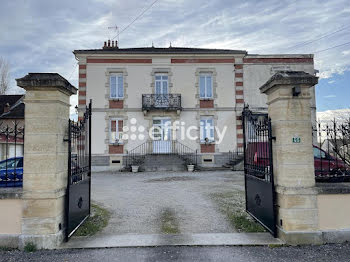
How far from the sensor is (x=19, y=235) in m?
4.11

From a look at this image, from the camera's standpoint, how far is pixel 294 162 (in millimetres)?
4277

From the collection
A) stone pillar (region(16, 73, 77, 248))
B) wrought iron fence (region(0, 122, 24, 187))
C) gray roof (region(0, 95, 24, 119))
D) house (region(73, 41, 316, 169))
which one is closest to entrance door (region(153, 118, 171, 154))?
house (region(73, 41, 316, 169))

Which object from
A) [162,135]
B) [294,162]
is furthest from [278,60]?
[294,162]

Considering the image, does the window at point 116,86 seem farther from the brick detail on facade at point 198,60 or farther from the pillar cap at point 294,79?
the pillar cap at point 294,79

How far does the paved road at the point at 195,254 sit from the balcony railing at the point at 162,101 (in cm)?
1318

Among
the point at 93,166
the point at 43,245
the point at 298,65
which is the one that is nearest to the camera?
the point at 43,245

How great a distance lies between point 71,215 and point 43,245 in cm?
63

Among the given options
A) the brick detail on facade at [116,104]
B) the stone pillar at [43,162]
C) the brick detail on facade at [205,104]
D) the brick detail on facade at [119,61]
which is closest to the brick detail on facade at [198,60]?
the brick detail on facade at [119,61]

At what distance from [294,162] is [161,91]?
13.6 metres

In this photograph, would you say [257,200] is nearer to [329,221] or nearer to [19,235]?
[329,221]

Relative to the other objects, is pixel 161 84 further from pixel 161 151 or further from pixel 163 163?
pixel 163 163

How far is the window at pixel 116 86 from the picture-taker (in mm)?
17125

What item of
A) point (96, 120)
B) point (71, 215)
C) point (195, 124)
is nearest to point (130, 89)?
point (96, 120)

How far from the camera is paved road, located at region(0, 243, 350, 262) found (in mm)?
3672
